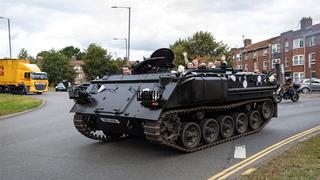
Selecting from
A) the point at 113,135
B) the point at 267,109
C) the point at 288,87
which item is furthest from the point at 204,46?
the point at 113,135

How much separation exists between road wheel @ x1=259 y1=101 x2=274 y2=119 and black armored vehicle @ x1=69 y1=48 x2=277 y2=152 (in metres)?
0.95

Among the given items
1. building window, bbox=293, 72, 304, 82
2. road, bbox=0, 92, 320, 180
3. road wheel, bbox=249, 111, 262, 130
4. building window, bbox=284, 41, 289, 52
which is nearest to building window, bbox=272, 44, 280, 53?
building window, bbox=284, 41, 289, 52

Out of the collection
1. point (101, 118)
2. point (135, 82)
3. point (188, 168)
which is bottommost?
point (188, 168)

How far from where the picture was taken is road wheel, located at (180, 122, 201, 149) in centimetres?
1003

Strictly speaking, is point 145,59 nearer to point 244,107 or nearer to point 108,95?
point 108,95

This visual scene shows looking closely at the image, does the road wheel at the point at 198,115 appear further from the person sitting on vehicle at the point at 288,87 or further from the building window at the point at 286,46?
the building window at the point at 286,46

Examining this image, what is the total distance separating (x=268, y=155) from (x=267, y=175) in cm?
231

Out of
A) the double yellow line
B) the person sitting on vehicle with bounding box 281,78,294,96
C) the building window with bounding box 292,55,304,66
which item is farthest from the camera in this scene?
Answer: the building window with bounding box 292,55,304,66

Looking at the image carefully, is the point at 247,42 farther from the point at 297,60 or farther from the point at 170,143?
the point at 170,143

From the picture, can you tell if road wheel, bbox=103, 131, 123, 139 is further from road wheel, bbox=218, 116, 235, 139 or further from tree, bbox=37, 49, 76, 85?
tree, bbox=37, 49, 76, 85

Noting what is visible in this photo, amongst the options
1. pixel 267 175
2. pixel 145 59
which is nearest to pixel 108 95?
pixel 145 59

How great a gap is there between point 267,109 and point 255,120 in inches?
36.7

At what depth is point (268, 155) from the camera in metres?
9.73

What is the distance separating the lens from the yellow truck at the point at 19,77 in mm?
41653
